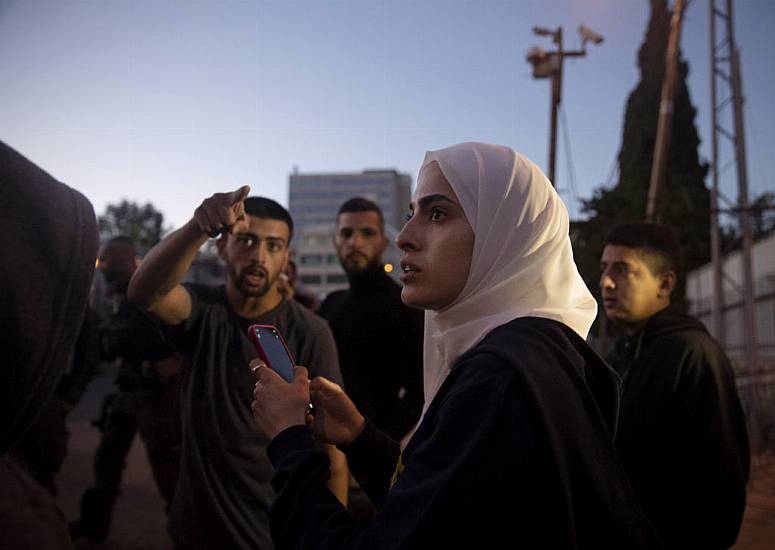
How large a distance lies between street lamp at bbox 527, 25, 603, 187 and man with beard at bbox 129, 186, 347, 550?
11876 mm

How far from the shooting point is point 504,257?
1.62 metres

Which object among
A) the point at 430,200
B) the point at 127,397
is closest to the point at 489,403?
the point at 430,200

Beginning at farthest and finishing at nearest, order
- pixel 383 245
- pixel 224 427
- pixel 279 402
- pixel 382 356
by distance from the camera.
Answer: pixel 383 245 → pixel 382 356 → pixel 224 427 → pixel 279 402

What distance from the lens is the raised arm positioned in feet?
7.80

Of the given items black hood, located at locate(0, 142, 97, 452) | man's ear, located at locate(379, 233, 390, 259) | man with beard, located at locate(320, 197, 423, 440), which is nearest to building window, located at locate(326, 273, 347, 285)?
man's ear, located at locate(379, 233, 390, 259)

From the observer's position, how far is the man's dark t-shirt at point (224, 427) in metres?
2.59

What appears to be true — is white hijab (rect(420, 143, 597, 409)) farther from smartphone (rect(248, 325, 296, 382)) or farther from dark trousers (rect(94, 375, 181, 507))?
dark trousers (rect(94, 375, 181, 507))

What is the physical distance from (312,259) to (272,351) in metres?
103

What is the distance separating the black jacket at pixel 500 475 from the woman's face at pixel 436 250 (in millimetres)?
238

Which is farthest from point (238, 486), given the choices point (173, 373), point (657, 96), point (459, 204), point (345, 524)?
point (657, 96)

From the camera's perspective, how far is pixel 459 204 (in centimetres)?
168

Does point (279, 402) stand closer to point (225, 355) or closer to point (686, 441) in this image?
point (225, 355)

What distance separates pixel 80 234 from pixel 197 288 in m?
1.92

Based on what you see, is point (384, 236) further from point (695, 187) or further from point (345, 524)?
point (695, 187)
